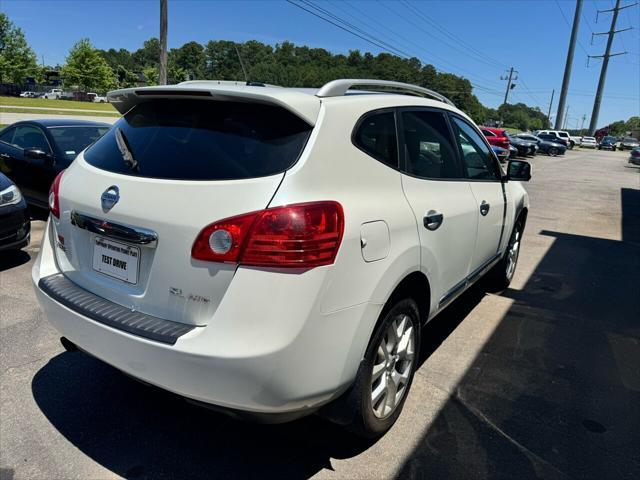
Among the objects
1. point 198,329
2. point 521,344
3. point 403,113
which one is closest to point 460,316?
point 521,344

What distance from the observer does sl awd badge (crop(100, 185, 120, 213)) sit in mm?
2244

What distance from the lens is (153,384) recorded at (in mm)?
2076

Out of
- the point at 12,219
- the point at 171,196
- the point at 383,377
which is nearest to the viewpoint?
the point at 171,196

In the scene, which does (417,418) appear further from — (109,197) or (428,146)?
(109,197)

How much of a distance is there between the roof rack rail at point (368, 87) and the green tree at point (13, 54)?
297 ft

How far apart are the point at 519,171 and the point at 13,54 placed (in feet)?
303

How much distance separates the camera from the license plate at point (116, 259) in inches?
86.1

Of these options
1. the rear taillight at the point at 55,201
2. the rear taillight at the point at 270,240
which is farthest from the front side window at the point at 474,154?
the rear taillight at the point at 55,201

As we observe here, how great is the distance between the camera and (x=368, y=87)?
9.99ft

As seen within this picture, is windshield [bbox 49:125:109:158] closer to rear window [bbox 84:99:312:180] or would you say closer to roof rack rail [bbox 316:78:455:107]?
rear window [bbox 84:99:312:180]

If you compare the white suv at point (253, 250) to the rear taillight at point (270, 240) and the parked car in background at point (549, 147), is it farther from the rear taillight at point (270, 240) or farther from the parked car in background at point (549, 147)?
the parked car in background at point (549, 147)

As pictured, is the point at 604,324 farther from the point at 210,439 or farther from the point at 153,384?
the point at 153,384

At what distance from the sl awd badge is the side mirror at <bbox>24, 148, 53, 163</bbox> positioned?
5.21 metres

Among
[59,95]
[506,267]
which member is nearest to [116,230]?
[506,267]
